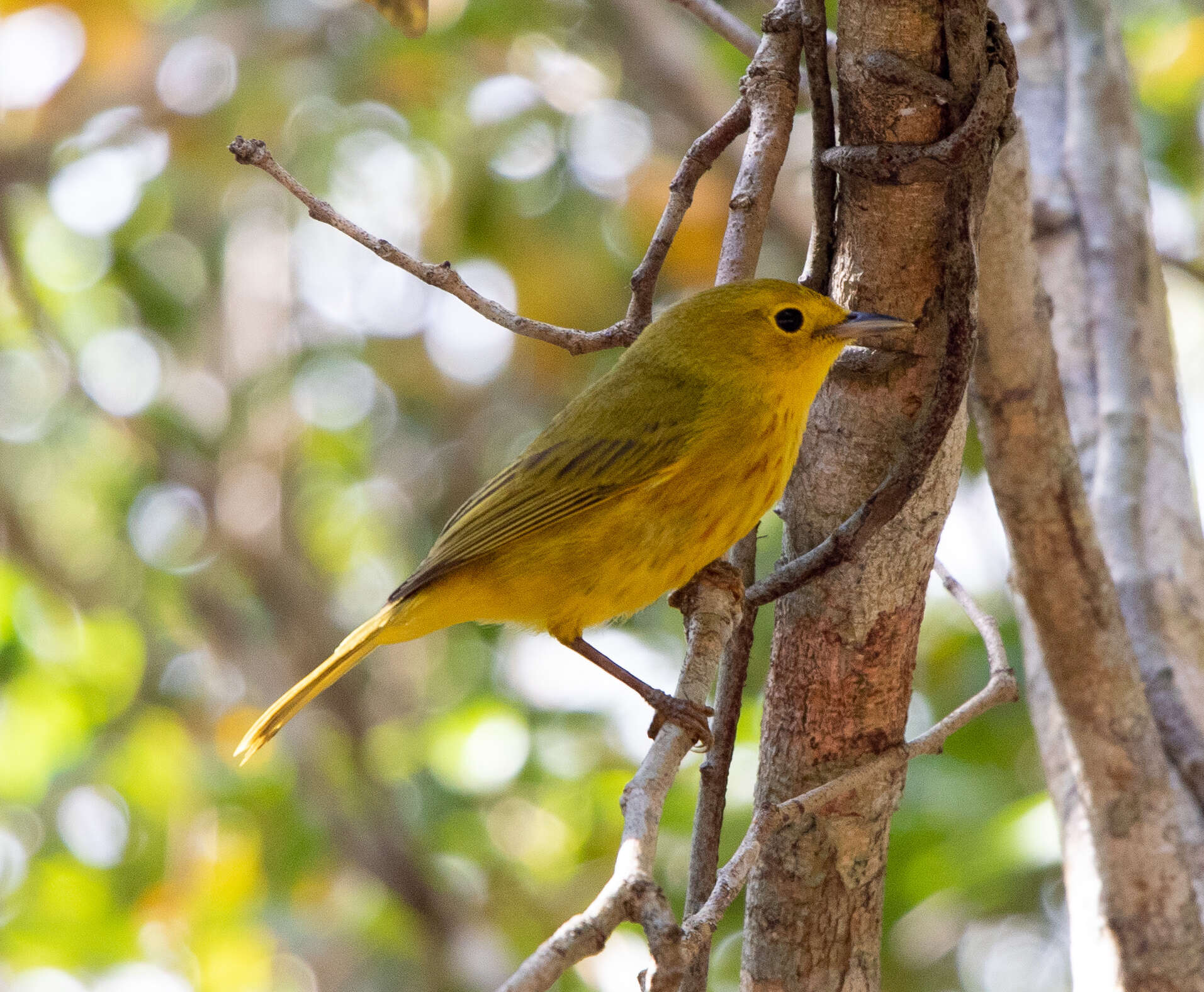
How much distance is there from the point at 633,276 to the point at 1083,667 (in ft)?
4.15

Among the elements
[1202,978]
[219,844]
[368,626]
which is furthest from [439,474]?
[1202,978]

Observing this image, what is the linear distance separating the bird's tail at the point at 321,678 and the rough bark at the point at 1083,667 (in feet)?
4.66

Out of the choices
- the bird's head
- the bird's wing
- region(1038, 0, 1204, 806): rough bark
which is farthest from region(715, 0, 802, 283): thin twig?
region(1038, 0, 1204, 806): rough bark

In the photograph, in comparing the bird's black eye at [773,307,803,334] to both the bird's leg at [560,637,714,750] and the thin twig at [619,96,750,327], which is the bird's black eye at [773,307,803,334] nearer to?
the thin twig at [619,96,750,327]

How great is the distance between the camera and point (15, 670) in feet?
17.6

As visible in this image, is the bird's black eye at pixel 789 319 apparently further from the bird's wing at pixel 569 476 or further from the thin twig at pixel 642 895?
the thin twig at pixel 642 895

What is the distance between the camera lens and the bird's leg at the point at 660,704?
6.70 feet

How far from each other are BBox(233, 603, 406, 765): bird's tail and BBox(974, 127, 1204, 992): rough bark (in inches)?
55.9

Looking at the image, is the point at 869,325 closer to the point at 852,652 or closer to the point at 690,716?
the point at 852,652

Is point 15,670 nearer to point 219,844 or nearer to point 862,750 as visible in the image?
point 219,844

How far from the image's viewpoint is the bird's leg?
2.04 m

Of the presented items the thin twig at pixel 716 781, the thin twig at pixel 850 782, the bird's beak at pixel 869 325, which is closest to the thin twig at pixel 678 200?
the bird's beak at pixel 869 325

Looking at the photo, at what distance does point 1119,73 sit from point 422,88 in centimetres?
397

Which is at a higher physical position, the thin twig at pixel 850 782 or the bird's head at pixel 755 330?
the bird's head at pixel 755 330
